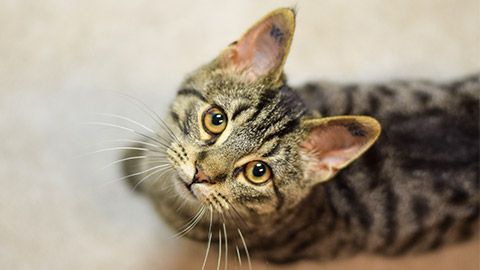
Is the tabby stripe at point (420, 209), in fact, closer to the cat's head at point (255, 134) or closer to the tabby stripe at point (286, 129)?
the cat's head at point (255, 134)

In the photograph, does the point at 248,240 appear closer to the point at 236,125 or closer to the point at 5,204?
the point at 236,125

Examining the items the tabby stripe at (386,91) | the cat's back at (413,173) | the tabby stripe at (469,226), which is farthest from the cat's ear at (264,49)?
the tabby stripe at (469,226)

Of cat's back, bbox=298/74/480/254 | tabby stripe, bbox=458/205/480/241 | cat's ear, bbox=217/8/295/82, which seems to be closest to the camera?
cat's ear, bbox=217/8/295/82

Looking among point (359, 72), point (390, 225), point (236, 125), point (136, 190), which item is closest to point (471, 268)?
point (390, 225)

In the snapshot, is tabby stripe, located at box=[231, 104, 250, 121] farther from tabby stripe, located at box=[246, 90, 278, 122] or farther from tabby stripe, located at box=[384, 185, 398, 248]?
tabby stripe, located at box=[384, 185, 398, 248]

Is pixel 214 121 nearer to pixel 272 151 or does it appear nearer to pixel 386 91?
pixel 272 151

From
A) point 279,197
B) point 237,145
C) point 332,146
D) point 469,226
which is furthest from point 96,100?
point 469,226

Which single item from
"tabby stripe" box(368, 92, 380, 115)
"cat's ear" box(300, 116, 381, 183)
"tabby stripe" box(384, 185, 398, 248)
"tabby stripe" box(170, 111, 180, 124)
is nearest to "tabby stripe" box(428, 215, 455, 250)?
"tabby stripe" box(384, 185, 398, 248)
